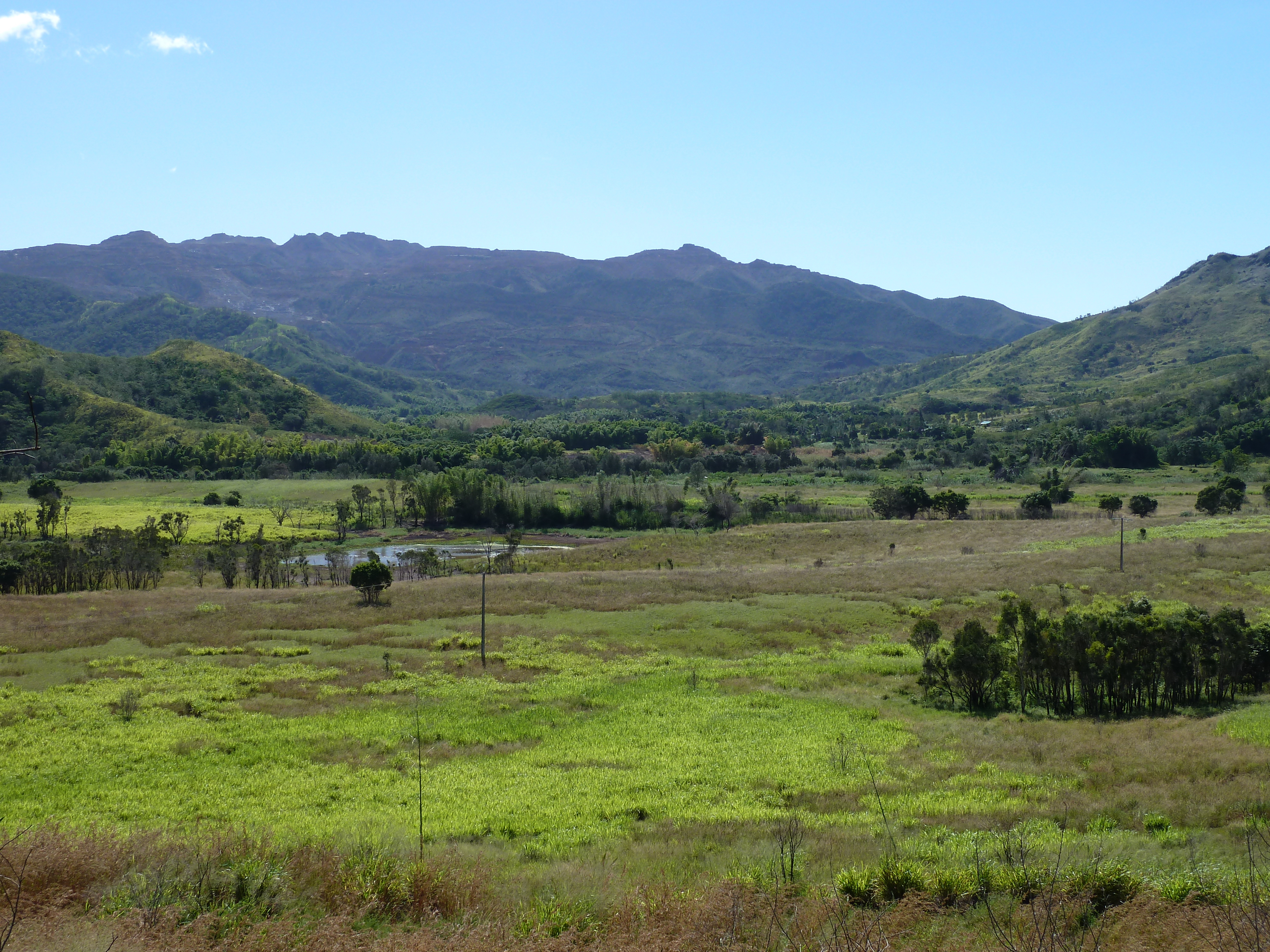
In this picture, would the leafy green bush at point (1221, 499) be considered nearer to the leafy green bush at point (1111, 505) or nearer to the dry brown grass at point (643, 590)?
the leafy green bush at point (1111, 505)

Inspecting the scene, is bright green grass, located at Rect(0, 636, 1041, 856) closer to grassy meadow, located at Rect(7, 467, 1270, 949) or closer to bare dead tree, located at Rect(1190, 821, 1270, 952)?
grassy meadow, located at Rect(7, 467, 1270, 949)

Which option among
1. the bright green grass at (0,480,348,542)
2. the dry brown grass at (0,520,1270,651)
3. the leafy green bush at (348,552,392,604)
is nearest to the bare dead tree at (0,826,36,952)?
the dry brown grass at (0,520,1270,651)

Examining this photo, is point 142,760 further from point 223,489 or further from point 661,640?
point 223,489

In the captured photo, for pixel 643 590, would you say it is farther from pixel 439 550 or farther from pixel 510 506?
pixel 510 506

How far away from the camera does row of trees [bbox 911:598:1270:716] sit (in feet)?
82.2

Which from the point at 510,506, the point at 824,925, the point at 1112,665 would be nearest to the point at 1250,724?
the point at 1112,665

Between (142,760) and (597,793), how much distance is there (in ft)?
37.9

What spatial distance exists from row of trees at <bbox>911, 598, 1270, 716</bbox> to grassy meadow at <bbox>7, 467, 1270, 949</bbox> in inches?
50.9

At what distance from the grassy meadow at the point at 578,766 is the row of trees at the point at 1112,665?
50.9 inches

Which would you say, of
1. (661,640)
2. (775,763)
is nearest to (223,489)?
(661,640)

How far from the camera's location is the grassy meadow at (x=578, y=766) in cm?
1098

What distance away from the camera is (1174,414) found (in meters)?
178

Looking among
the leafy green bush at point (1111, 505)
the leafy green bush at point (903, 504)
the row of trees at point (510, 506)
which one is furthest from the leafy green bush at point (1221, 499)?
the row of trees at point (510, 506)

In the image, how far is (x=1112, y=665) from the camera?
2516 cm
